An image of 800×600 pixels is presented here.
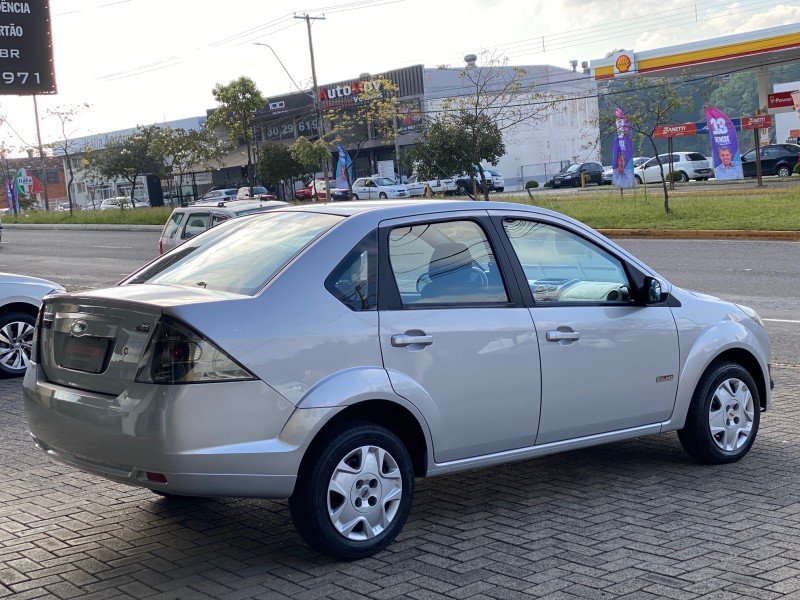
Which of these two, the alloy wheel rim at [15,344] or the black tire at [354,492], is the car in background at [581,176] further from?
the black tire at [354,492]

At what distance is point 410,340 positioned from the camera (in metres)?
4.95

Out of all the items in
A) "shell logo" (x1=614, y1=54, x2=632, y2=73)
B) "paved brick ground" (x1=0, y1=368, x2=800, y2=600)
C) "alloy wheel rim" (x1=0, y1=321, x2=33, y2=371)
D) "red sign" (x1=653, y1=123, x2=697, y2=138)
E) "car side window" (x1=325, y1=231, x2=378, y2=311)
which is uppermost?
"shell logo" (x1=614, y1=54, x2=632, y2=73)

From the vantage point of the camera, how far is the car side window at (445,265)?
5.14m

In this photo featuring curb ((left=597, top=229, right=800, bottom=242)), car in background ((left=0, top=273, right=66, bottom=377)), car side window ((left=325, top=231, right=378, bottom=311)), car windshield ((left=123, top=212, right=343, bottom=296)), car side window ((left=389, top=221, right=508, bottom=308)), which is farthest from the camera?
curb ((left=597, top=229, right=800, bottom=242))

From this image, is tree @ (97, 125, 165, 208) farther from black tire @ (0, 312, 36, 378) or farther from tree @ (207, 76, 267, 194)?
black tire @ (0, 312, 36, 378)

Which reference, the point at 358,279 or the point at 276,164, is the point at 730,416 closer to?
the point at 358,279

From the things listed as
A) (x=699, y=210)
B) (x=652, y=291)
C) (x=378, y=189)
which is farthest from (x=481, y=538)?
(x=378, y=189)

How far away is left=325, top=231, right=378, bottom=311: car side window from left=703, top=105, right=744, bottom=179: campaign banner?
34.0 meters

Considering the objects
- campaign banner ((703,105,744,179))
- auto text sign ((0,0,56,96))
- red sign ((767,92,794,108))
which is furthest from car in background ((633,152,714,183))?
auto text sign ((0,0,56,96))

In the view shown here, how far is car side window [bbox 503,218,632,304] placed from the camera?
5.59m

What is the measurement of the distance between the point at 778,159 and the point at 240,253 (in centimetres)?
4430

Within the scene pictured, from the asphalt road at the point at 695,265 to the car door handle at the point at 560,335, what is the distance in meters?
4.55

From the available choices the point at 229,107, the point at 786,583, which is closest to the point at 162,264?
the point at 786,583

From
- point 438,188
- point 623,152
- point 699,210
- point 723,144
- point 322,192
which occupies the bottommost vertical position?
point 699,210
